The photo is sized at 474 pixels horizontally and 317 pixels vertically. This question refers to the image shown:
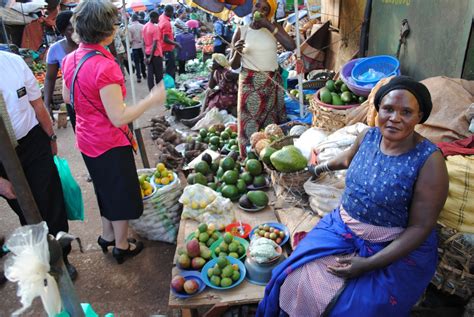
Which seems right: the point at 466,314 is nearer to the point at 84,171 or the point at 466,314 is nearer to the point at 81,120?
the point at 81,120

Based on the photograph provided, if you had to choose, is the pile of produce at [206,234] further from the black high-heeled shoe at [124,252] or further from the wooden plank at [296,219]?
the black high-heeled shoe at [124,252]

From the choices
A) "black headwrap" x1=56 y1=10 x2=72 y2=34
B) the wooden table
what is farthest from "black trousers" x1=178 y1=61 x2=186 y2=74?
the wooden table

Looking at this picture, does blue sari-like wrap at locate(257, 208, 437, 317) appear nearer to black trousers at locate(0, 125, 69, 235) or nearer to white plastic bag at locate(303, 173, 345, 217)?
white plastic bag at locate(303, 173, 345, 217)

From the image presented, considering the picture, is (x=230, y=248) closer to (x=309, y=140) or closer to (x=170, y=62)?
(x=309, y=140)

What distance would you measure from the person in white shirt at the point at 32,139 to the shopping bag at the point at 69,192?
0.17 metres

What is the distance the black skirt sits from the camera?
3002 millimetres

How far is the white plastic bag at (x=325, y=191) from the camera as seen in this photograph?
2848mm

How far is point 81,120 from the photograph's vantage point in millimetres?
2887

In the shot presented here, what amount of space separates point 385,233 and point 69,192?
9.27 feet

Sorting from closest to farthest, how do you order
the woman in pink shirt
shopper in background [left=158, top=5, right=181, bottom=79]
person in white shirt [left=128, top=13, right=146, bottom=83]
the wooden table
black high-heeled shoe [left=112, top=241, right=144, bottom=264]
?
the wooden table, the woman in pink shirt, black high-heeled shoe [left=112, top=241, right=144, bottom=264], shopper in background [left=158, top=5, right=181, bottom=79], person in white shirt [left=128, top=13, right=146, bottom=83]

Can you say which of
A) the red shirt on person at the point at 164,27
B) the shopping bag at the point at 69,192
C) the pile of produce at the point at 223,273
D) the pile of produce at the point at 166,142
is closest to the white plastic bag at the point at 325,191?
the pile of produce at the point at 223,273

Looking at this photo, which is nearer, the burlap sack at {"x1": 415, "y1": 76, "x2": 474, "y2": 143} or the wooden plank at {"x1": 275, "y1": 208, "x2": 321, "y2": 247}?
the burlap sack at {"x1": 415, "y1": 76, "x2": 474, "y2": 143}

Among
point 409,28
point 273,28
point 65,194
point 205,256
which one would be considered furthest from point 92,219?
point 409,28

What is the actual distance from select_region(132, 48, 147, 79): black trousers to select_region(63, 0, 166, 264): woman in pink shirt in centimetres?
828
